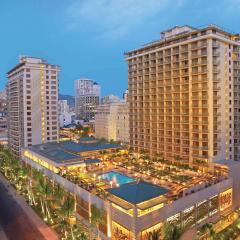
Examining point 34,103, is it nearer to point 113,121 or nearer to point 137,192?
point 113,121

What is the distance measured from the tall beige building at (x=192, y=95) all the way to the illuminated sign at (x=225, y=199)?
39.0ft

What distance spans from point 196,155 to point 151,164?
11591 mm

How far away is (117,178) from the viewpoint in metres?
53.5

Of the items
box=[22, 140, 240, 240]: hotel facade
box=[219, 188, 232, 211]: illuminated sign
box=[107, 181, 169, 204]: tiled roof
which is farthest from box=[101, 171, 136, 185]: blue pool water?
box=[219, 188, 232, 211]: illuminated sign

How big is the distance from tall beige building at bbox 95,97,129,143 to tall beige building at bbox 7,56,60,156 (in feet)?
129

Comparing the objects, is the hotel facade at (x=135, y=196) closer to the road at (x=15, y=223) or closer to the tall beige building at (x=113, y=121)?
the road at (x=15, y=223)

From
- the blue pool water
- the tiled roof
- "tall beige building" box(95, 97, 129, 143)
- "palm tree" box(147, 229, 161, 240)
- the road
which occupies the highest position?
"tall beige building" box(95, 97, 129, 143)

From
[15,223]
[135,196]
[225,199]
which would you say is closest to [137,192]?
[135,196]

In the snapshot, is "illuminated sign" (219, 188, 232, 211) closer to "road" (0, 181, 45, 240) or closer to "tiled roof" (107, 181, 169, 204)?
"tiled roof" (107, 181, 169, 204)

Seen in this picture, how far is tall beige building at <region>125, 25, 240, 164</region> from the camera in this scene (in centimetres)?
6325

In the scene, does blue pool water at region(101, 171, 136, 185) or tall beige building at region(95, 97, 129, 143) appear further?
tall beige building at region(95, 97, 129, 143)

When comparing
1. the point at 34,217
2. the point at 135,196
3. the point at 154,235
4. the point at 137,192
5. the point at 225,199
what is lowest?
the point at 34,217

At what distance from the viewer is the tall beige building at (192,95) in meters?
63.2

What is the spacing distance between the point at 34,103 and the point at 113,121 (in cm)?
5110
